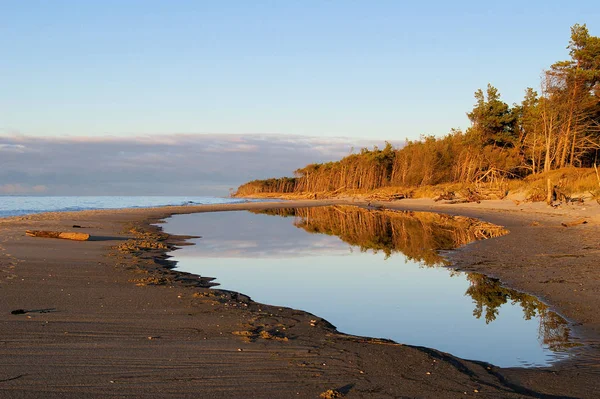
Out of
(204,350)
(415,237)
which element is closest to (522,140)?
(415,237)

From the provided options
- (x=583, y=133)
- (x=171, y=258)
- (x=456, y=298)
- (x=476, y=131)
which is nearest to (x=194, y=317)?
(x=456, y=298)

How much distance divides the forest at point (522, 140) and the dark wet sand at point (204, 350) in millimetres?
38148

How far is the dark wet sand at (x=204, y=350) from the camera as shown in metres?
4.92

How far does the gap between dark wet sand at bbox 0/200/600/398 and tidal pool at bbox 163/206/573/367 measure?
578 millimetres

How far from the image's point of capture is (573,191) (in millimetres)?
33844

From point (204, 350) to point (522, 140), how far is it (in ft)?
216

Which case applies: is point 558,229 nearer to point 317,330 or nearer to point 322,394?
point 317,330

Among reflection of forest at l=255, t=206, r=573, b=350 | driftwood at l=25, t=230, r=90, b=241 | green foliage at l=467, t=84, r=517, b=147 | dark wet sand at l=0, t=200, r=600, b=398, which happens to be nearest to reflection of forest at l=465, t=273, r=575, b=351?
reflection of forest at l=255, t=206, r=573, b=350

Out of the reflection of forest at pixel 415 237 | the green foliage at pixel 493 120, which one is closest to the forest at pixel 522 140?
the green foliage at pixel 493 120

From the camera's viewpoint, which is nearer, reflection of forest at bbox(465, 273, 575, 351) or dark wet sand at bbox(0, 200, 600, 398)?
dark wet sand at bbox(0, 200, 600, 398)

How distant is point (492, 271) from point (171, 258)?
31.2 feet

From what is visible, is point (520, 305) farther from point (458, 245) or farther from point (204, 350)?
point (458, 245)

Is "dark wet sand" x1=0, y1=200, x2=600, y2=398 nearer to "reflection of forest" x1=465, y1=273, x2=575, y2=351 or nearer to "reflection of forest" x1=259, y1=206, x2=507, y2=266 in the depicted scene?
"reflection of forest" x1=465, y1=273, x2=575, y2=351

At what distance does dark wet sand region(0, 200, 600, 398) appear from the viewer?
4.92 meters
